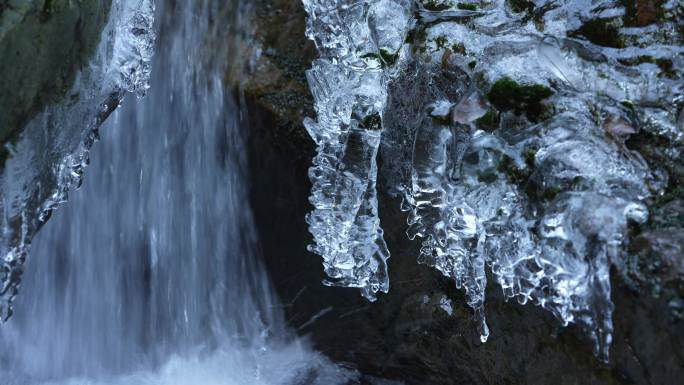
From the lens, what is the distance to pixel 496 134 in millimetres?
2592

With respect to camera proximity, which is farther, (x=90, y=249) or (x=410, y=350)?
(x=90, y=249)

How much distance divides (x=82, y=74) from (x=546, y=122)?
1824 millimetres

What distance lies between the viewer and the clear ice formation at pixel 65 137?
2.61 m

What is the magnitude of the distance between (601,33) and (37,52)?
2056mm

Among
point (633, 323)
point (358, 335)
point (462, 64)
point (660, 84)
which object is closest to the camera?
point (633, 323)

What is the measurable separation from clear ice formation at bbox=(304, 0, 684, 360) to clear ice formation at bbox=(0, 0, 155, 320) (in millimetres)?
797

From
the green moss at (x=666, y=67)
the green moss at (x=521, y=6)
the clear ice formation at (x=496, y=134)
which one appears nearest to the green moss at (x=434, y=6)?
the clear ice formation at (x=496, y=134)

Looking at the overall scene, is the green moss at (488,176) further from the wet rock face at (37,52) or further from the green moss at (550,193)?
the wet rock face at (37,52)

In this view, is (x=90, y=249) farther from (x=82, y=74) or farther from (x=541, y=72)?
(x=541, y=72)

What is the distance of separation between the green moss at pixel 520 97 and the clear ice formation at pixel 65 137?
5.28ft

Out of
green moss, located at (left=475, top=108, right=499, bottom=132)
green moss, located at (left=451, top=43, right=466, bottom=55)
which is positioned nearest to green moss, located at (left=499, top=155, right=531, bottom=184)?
green moss, located at (left=475, top=108, right=499, bottom=132)

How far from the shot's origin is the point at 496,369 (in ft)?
9.59

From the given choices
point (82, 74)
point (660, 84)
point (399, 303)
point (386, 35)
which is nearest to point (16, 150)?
point (82, 74)

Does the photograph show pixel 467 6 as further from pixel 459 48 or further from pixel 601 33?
pixel 601 33
